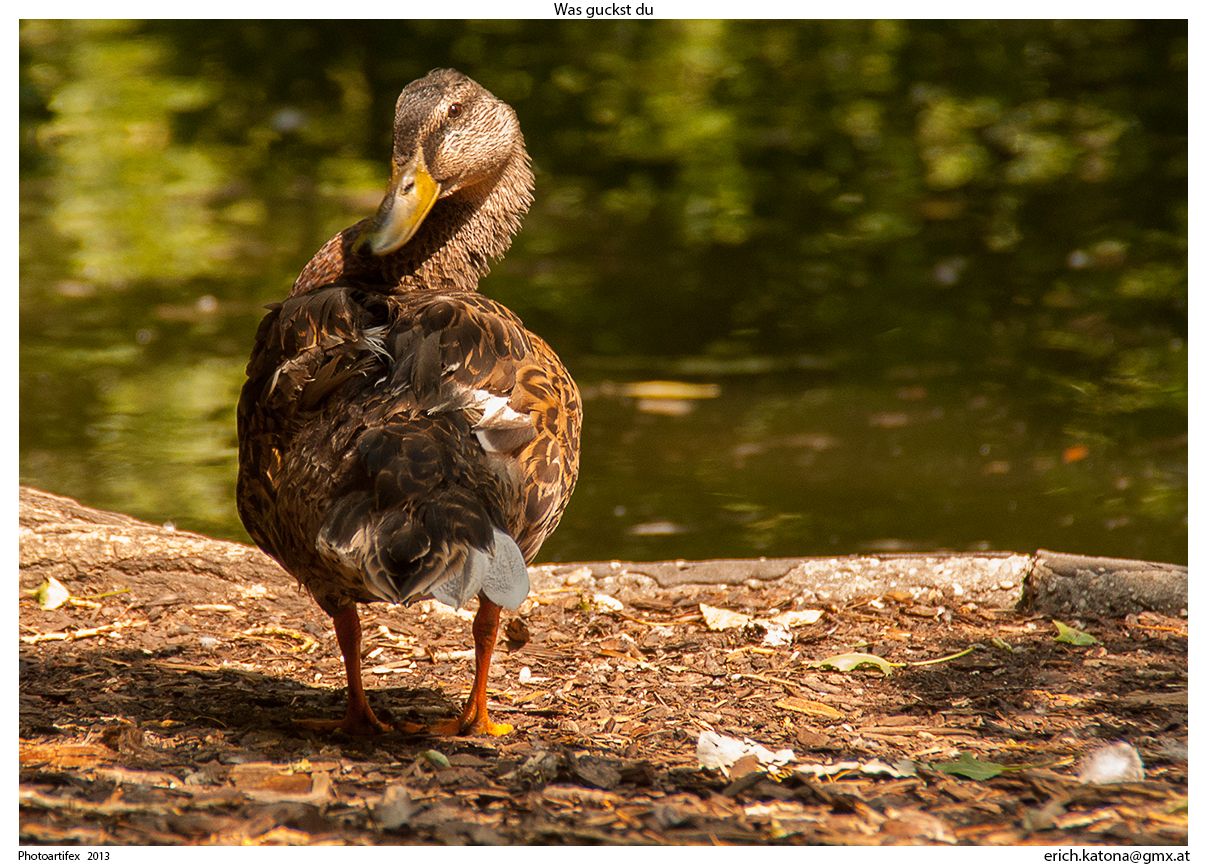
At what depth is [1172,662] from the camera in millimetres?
3850

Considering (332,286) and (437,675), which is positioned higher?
(332,286)

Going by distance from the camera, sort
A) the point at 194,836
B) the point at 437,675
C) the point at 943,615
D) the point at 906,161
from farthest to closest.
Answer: the point at 906,161, the point at 943,615, the point at 437,675, the point at 194,836

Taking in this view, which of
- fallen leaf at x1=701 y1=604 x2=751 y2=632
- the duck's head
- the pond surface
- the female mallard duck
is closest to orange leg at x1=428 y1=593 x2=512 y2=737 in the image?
the female mallard duck

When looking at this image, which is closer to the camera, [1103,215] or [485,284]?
[485,284]

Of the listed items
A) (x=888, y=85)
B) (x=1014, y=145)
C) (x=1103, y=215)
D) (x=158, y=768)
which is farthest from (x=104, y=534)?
(x=888, y=85)

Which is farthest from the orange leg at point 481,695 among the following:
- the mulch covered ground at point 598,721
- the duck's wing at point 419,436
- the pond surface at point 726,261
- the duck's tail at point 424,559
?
the pond surface at point 726,261

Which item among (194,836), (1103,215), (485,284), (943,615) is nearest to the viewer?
(194,836)

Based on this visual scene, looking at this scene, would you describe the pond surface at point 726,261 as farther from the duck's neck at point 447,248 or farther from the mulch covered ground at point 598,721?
the duck's neck at point 447,248

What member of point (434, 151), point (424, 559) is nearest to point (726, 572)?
point (434, 151)

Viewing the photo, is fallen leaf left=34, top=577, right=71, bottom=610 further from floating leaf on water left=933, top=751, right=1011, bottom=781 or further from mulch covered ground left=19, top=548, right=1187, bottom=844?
floating leaf on water left=933, top=751, right=1011, bottom=781

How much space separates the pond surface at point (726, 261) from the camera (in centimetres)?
640

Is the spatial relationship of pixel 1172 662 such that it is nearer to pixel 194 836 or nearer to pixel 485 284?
pixel 194 836

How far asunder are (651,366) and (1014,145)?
7346 millimetres

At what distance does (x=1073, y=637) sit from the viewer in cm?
407
